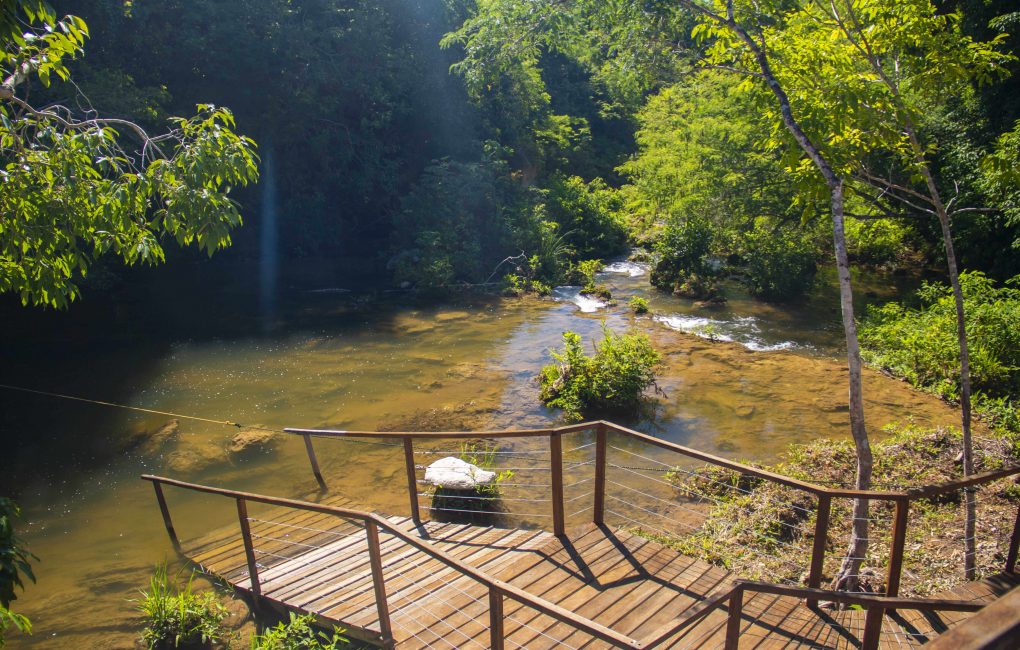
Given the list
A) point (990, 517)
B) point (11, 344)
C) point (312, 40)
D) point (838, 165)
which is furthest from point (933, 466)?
point (312, 40)

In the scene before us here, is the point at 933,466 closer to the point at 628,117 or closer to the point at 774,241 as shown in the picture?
the point at 774,241

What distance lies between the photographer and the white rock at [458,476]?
26.9 ft

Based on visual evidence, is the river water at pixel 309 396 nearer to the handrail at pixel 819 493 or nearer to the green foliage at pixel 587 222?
the handrail at pixel 819 493

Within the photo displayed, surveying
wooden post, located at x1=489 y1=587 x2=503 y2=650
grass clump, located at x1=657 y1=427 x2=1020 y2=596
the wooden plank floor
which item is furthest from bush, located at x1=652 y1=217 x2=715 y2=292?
wooden post, located at x1=489 y1=587 x2=503 y2=650

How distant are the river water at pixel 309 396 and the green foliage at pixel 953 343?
631mm

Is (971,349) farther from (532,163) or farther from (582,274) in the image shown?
(532,163)

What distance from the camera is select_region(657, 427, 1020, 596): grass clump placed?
643 centimetres

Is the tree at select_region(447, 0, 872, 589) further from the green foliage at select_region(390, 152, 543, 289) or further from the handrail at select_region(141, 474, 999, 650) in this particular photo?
the green foliage at select_region(390, 152, 543, 289)

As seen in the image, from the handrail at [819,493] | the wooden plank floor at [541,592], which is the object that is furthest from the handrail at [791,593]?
the handrail at [819,493]

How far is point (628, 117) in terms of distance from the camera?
42562 mm

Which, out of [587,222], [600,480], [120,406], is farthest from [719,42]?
[587,222]

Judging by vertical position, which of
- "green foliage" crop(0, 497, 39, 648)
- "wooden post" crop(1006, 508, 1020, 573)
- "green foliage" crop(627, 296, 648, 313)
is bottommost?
"green foliage" crop(627, 296, 648, 313)

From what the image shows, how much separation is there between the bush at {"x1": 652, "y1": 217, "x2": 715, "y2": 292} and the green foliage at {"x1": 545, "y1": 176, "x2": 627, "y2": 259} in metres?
4.82

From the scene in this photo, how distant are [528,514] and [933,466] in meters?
5.05
